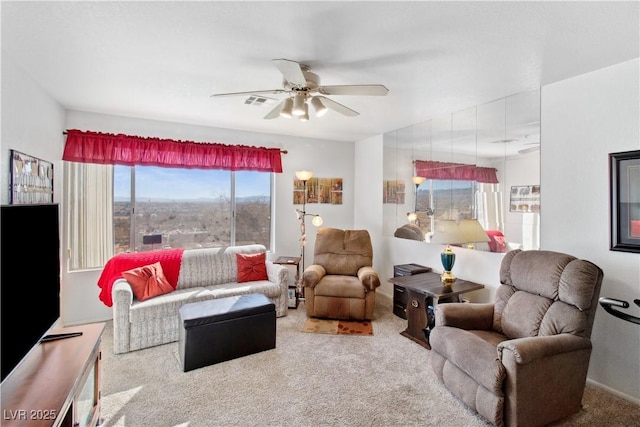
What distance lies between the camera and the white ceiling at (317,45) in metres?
1.64

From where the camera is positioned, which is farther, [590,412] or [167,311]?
[167,311]

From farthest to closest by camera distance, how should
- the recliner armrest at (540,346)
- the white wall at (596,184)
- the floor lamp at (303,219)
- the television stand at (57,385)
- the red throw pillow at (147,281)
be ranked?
the floor lamp at (303,219) < the red throw pillow at (147,281) < the white wall at (596,184) < the recliner armrest at (540,346) < the television stand at (57,385)

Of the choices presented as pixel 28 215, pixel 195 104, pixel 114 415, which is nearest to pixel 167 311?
pixel 114 415

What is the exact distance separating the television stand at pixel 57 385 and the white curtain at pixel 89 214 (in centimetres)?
190

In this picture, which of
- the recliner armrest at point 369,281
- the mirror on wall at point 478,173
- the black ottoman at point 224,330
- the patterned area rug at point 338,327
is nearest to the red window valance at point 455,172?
the mirror on wall at point 478,173

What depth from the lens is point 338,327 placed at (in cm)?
346

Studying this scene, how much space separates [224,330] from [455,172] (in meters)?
3.00

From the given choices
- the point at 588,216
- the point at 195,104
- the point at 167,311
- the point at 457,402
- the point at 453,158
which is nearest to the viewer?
the point at 457,402

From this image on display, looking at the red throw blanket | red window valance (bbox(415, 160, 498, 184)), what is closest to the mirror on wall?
red window valance (bbox(415, 160, 498, 184))

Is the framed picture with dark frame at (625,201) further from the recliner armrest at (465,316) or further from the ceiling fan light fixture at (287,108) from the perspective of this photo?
the ceiling fan light fixture at (287,108)

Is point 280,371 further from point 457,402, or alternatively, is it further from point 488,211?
point 488,211

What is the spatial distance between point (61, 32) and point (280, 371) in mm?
2867

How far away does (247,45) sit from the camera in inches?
79.2

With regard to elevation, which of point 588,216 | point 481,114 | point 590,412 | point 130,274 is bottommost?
point 590,412
